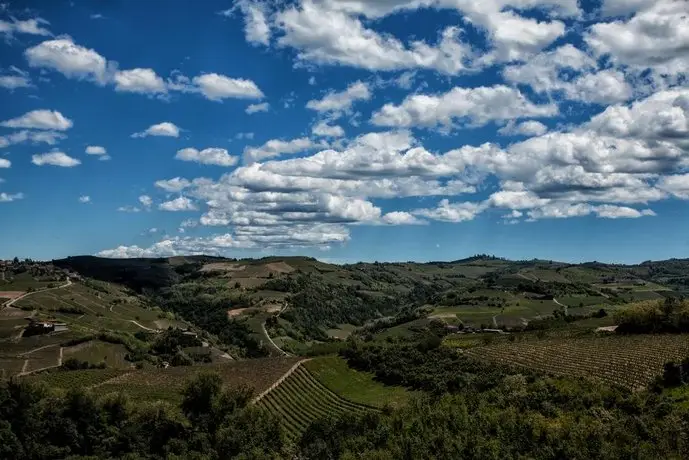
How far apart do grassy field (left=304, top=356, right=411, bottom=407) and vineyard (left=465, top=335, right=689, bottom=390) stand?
2332 cm

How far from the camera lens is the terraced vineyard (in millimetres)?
103688

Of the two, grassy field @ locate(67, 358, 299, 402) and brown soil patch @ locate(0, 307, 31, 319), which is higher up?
brown soil patch @ locate(0, 307, 31, 319)

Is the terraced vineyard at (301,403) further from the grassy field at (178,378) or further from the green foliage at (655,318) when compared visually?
the green foliage at (655,318)

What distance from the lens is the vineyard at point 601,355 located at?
311 ft

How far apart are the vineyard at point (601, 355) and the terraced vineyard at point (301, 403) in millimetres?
33155

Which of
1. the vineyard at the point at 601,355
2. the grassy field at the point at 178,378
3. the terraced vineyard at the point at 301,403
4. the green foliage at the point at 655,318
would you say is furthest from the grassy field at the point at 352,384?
the green foliage at the point at 655,318

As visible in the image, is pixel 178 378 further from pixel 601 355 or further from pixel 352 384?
pixel 601 355

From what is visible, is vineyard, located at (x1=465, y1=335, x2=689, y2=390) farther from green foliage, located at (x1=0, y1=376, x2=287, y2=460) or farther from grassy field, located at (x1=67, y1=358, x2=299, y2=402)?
green foliage, located at (x1=0, y1=376, x2=287, y2=460)

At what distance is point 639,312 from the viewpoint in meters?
143

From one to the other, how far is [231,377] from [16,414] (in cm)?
3950

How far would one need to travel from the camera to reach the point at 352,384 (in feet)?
405

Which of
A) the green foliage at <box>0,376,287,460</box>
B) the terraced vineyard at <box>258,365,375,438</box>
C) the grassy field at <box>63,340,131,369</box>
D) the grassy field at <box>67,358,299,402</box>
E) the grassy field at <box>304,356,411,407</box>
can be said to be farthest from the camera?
the grassy field at <box>63,340,131,369</box>

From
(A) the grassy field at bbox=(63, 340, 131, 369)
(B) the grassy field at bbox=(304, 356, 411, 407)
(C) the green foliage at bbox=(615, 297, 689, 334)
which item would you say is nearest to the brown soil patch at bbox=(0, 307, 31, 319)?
(A) the grassy field at bbox=(63, 340, 131, 369)

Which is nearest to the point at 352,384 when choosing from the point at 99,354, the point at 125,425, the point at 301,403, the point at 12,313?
the point at 301,403
